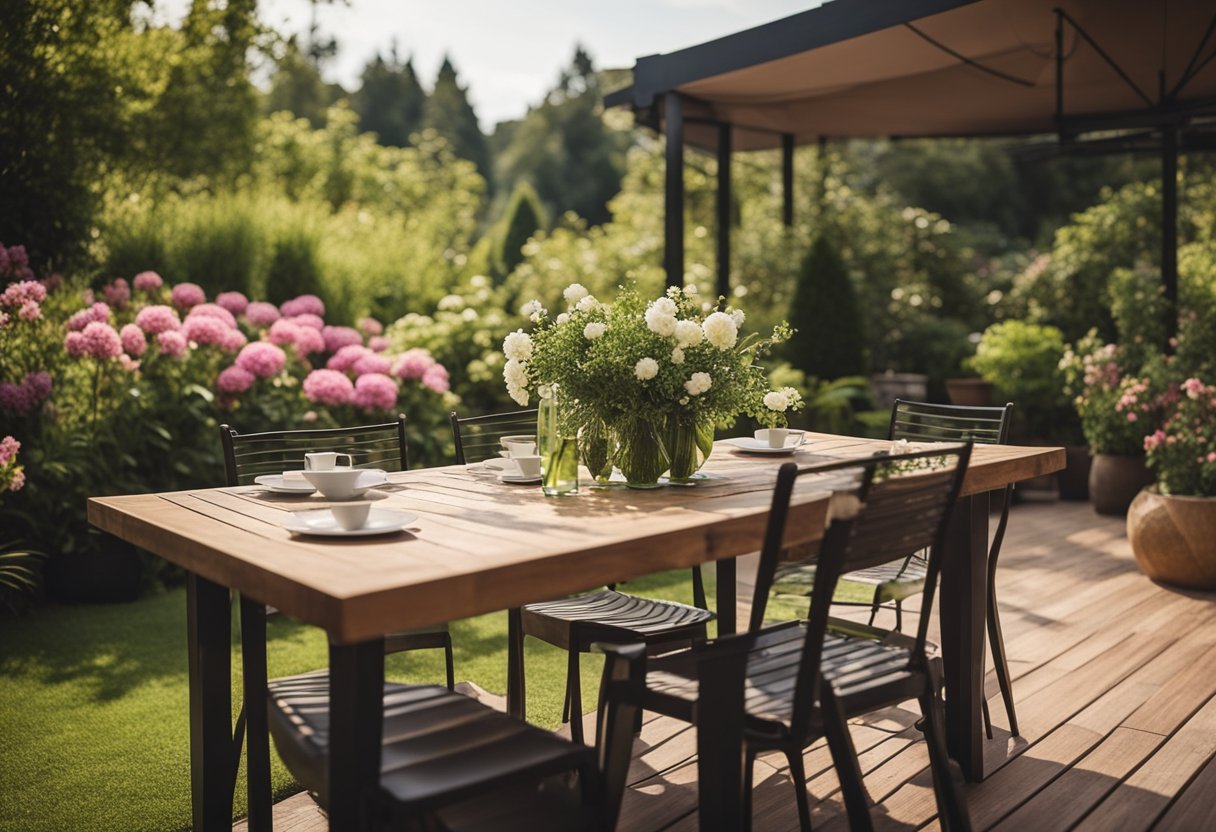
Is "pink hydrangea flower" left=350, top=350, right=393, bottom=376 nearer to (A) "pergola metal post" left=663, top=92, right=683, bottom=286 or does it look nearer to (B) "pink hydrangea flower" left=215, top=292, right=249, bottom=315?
(B) "pink hydrangea flower" left=215, top=292, right=249, bottom=315

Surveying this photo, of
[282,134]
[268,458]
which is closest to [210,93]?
[282,134]

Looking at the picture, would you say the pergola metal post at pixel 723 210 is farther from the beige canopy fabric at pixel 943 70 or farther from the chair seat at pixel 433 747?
the chair seat at pixel 433 747

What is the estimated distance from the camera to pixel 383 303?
7711 mm

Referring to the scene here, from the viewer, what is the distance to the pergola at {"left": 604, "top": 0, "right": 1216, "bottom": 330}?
17.2 feet

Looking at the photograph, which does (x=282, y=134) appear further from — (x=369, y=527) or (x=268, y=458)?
(x=369, y=527)

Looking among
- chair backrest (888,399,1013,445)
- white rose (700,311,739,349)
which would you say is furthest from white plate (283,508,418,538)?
chair backrest (888,399,1013,445)

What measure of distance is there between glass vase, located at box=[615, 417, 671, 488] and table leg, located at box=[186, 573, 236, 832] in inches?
37.8

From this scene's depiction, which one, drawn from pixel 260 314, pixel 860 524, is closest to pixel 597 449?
pixel 860 524

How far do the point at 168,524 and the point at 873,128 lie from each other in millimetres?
7131

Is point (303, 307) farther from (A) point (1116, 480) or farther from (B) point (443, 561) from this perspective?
(A) point (1116, 480)

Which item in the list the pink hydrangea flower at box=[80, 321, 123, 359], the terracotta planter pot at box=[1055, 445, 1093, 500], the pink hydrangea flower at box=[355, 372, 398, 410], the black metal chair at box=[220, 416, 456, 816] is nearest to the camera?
the black metal chair at box=[220, 416, 456, 816]

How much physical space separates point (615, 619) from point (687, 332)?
0.83 meters

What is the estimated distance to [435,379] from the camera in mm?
5879

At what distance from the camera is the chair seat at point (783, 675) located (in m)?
2.01
